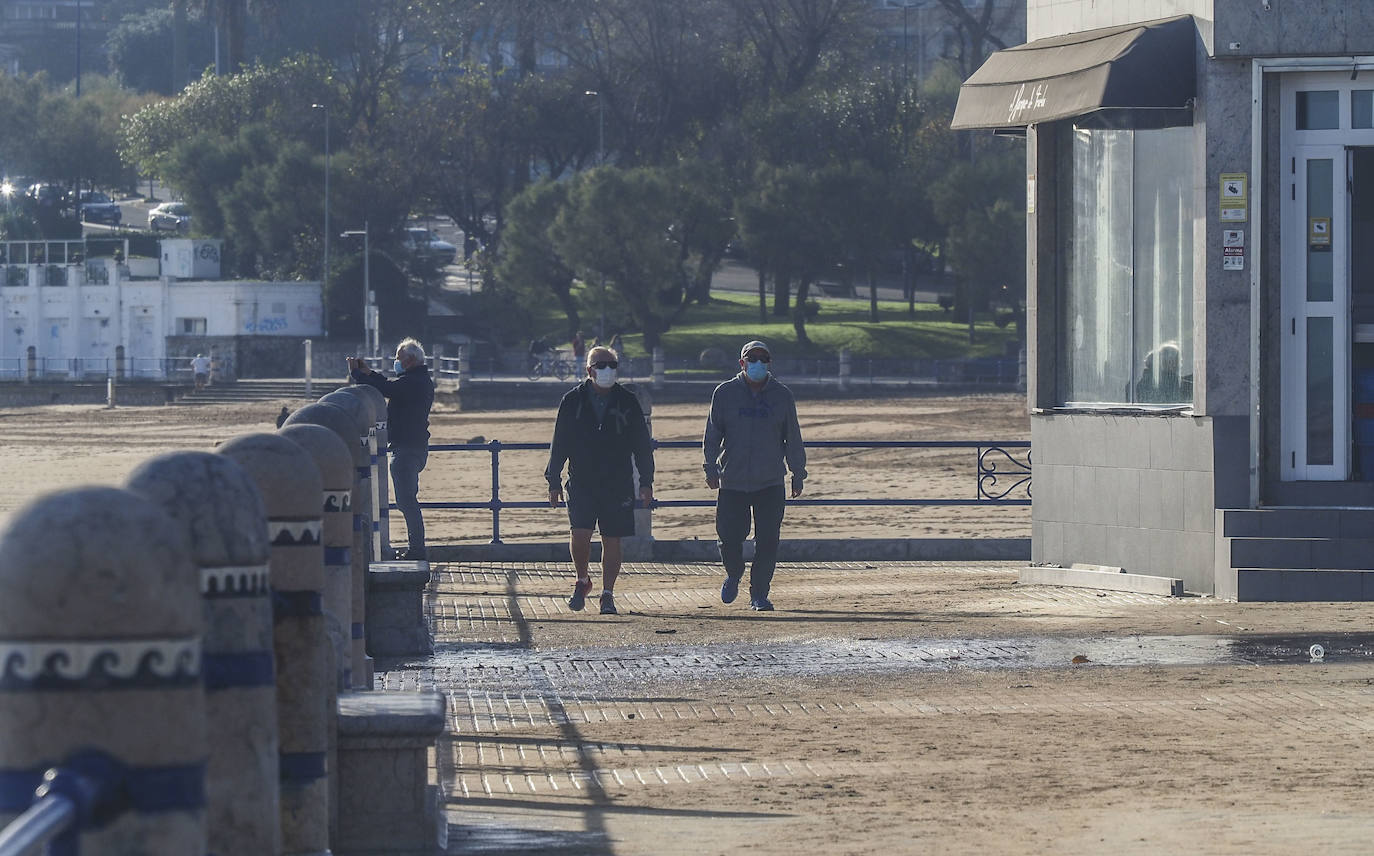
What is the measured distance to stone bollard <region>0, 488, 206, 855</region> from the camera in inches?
118

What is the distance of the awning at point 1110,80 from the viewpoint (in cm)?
1377

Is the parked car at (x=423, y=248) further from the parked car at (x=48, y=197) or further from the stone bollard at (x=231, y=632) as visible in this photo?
the stone bollard at (x=231, y=632)

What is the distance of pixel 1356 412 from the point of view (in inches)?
559

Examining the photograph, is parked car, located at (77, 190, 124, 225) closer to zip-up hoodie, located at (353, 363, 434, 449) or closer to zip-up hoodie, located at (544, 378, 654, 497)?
zip-up hoodie, located at (353, 363, 434, 449)

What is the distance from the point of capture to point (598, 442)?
13305 mm

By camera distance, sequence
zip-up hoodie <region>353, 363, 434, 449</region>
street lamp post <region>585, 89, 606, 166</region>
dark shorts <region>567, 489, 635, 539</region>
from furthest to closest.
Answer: street lamp post <region>585, 89, 606, 166</region> → zip-up hoodie <region>353, 363, 434, 449</region> → dark shorts <region>567, 489, 635, 539</region>

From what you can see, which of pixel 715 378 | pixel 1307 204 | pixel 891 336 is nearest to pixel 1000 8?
pixel 891 336

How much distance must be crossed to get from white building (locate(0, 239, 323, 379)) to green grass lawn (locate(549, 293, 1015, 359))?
42.4ft

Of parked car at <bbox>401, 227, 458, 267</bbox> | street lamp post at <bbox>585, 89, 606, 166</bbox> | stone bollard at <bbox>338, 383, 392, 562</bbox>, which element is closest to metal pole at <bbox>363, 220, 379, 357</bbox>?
parked car at <bbox>401, 227, 458, 267</bbox>

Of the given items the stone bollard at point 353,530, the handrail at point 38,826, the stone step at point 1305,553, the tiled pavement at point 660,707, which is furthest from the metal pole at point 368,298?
the handrail at point 38,826

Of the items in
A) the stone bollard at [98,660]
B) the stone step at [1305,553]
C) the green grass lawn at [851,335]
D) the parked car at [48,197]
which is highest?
the parked car at [48,197]

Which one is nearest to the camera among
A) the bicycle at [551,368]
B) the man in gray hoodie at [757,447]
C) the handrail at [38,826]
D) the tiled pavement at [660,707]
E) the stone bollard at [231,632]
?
the handrail at [38,826]

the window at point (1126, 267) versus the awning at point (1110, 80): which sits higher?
the awning at point (1110, 80)

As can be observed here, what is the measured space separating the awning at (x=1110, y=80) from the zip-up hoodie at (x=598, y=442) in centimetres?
396
